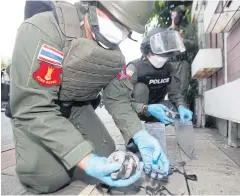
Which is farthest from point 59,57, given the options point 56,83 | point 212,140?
point 212,140

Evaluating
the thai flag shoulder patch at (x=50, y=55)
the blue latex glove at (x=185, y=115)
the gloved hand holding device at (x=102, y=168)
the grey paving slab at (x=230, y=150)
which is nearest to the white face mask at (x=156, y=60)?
the blue latex glove at (x=185, y=115)

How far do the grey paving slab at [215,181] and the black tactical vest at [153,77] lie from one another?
1.12m

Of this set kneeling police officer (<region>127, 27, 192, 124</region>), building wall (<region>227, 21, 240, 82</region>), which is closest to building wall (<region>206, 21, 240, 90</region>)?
building wall (<region>227, 21, 240, 82</region>)

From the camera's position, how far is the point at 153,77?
2.56 m

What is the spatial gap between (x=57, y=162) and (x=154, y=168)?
1.94 ft

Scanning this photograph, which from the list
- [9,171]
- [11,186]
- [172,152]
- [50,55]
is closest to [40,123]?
[50,55]

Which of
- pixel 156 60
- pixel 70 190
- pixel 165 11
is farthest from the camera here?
pixel 165 11

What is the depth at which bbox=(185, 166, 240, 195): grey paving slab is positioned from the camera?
1329 mm

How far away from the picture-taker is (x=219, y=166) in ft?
5.78

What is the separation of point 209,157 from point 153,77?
3.39ft

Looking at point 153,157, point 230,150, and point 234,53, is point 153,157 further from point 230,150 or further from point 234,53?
point 234,53

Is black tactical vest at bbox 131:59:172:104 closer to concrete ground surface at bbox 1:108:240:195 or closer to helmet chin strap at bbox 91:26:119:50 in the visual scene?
concrete ground surface at bbox 1:108:240:195

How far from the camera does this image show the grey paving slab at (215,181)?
1329 millimetres

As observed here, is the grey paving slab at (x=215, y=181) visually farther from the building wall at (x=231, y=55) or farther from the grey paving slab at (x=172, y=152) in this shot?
the building wall at (x=231, y=55)
